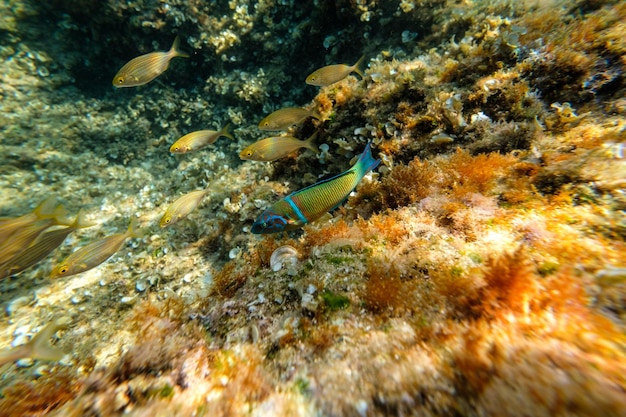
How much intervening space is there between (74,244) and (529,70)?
7639 millimetres

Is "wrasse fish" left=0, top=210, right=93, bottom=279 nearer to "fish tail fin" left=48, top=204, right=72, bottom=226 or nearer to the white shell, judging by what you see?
"fish tail fin" left=48, top=204, right=72, bottom=226

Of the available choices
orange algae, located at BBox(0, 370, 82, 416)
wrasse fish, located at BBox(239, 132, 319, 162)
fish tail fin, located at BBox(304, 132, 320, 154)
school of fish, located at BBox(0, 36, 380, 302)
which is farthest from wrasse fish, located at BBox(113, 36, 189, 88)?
orange algae, located at BBox(0, 370, 82, 416)

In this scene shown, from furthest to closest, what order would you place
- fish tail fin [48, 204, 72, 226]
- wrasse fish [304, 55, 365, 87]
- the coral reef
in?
wrasse fish [304, 55, 365, 87] → fish tail fin [48, 204, 72, 226] → the coral reef

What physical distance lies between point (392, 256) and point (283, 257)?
0.93 meters

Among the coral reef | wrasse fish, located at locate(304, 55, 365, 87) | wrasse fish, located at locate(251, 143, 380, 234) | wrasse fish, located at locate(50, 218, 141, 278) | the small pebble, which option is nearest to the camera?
the coral reef

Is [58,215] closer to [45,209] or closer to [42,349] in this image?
[45,209]

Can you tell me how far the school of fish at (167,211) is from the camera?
244 centimetres

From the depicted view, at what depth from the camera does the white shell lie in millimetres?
2316

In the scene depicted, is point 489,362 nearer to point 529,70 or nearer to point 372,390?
point 372,390

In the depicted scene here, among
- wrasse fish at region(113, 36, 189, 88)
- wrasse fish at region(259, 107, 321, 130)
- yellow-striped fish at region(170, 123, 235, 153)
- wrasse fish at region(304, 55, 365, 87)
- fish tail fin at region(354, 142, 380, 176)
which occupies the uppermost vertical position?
wrasse fish at region(113, 36, 189, 88)

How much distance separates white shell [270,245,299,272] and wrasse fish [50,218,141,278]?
2.50 m

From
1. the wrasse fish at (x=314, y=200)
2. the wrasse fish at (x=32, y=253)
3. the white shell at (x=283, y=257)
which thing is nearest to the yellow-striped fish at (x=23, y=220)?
the wrasse fish at (x=32, y=253)

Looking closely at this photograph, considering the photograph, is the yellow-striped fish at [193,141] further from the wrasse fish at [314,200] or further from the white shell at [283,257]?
the white shell at [283,257]

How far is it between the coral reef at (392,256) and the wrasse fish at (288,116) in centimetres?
21
